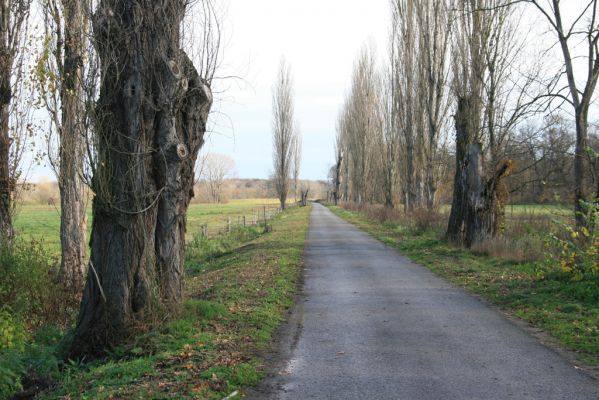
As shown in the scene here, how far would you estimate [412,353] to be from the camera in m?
6.01

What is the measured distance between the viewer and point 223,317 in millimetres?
7816

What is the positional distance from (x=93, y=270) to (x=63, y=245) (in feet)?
18.7

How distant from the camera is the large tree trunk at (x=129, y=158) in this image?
259 inches

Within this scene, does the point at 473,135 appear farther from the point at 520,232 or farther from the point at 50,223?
the point at 50,223

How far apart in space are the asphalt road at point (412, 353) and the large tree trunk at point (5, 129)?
5.99m

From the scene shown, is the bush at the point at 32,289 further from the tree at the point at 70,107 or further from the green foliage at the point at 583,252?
the green foliage at the point at 583,252

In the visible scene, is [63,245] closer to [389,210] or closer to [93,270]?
[93,270]

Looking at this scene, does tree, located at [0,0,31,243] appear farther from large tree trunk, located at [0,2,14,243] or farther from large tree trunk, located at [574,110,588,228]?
large tree trunk, located at [574,110,588,228]

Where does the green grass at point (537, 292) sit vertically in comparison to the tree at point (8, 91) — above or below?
below

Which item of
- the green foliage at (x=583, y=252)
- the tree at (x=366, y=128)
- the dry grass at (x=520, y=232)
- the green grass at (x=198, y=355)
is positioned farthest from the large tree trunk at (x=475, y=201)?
the tree at (x=366, y=128)

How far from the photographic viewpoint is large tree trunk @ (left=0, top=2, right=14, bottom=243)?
9.77 metres

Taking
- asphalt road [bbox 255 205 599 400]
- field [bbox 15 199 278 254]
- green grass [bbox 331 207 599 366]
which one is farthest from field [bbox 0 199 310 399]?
green grass [bbox 331 207 599 366]

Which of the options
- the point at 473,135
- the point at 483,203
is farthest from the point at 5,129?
the point at 473,135

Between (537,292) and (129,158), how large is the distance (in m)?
7.30
